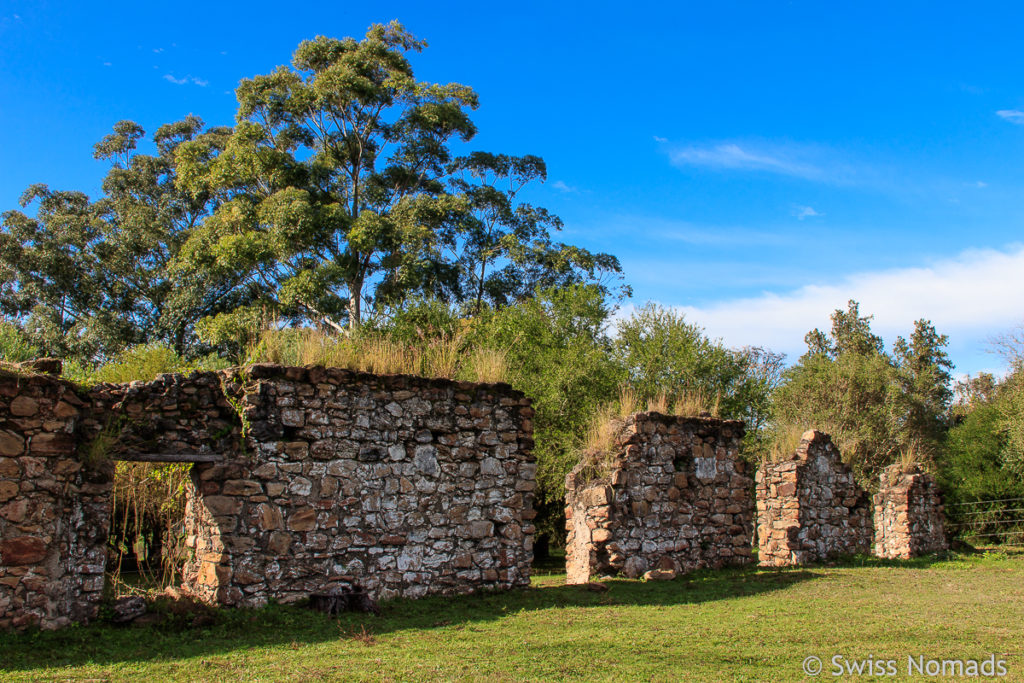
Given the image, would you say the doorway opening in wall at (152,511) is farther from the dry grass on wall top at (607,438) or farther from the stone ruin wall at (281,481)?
the dry grass on wall top at (607,438)

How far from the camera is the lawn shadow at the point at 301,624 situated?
602 centimetres

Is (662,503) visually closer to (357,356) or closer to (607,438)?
(607,438)

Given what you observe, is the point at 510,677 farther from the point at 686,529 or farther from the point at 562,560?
the point at 562,560

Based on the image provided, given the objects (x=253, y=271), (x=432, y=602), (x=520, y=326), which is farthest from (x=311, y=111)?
(x=432, y=602)

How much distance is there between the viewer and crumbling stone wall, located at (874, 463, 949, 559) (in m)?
16.8

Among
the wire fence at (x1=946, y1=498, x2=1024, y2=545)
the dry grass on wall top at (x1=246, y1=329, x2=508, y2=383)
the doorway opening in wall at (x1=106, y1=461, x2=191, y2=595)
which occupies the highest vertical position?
the dry grass on wall top at (x1=246, y1=329, x2=508, y2=383)

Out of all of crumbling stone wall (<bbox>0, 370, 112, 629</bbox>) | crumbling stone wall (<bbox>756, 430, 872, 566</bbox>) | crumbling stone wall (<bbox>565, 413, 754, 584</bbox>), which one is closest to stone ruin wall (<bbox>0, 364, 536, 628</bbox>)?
crumbling stone wall (<bbox>0, 370, 112, 629</bbox>)

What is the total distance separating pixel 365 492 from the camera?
8.66 metres

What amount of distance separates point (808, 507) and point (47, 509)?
12.8 metres

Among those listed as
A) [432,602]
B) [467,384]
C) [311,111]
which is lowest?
[432,602]

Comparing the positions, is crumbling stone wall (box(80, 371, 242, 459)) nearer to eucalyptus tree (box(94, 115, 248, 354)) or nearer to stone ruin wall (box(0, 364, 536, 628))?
stone ruin wall (box(0, 364, 536, 628))

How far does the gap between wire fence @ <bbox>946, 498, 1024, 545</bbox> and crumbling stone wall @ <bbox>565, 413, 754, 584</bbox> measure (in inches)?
469

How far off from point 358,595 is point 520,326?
12.5 meters

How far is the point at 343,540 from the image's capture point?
8.42 metres
